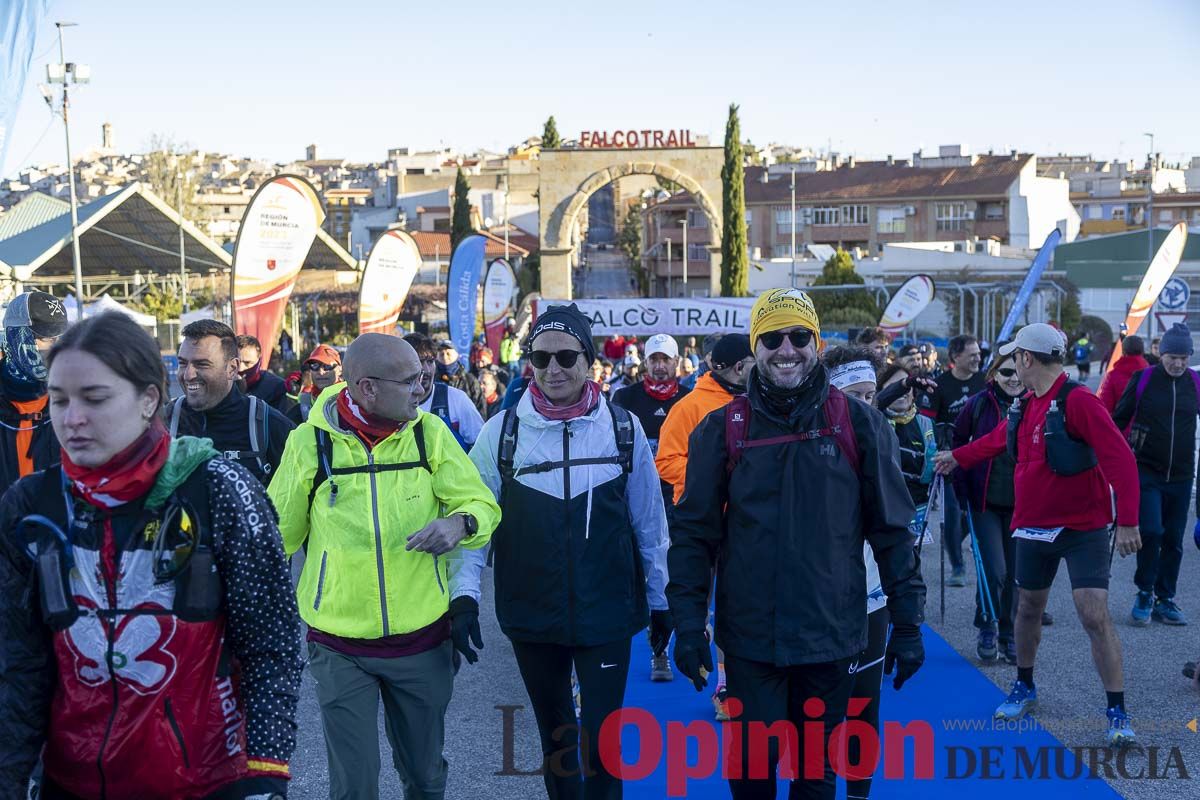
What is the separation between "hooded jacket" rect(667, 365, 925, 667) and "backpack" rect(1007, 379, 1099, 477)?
2215mm

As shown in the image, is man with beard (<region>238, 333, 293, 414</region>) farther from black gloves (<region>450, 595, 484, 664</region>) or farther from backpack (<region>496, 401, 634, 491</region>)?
black gloves (<region>450, 595, 484, 664</region>)

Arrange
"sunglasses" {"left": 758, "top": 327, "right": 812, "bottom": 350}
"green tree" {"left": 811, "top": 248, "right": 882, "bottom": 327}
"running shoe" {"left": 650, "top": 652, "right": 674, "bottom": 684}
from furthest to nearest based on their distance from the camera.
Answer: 1. "green tree" {"left": 811, "top": 248, "right": 882, "bottom": 327}
2. "running shoe" {"left": 650, "top": 652, "right": 674, "bottom": 684}
3. "sunglasses" {"left": 758, "top": 327, "right": 812, "bottom": 350}

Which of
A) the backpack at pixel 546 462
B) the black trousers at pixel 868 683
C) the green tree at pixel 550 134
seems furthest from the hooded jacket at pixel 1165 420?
the green tree at pixel 550 134

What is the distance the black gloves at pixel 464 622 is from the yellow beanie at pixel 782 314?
1335 millimetres

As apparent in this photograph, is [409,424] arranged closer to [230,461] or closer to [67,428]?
[230,461]

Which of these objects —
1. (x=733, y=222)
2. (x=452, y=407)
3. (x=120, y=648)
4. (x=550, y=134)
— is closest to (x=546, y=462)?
(x=120, y=648)

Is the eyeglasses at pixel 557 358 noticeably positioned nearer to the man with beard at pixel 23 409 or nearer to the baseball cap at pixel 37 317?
the man with beard at pixel 23 409

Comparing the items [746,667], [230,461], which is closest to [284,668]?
[230,461]

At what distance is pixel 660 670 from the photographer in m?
7.29

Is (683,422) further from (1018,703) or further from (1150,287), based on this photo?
(1150,287)

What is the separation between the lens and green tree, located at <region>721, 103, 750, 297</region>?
5647 cm

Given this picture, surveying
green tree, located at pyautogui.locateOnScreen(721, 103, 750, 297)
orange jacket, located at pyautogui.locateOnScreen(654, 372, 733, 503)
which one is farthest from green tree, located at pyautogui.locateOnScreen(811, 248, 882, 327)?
orange jacket, located at pyautogui.locateOnScreen(654, 372, 733, 503)

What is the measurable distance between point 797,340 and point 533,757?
293cm

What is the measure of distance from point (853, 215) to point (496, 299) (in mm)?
60599
